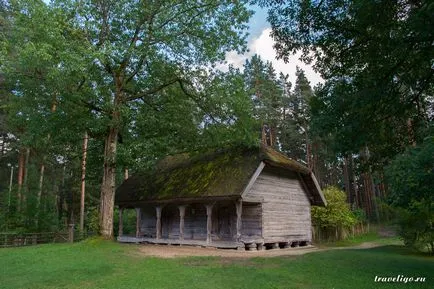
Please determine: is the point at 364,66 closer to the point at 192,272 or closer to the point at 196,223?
the point at 192,272

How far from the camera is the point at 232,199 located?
65.0ft

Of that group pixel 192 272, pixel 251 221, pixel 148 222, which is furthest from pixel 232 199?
pixel 148 222

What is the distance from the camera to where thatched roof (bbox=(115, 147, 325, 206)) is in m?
20.6

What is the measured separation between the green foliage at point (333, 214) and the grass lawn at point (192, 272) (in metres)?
15.7

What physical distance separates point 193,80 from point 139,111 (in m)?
3.73

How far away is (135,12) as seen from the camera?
19.9 m

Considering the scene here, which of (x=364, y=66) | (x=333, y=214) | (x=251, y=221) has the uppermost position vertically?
(x=364, y=66)

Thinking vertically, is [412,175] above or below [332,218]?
above

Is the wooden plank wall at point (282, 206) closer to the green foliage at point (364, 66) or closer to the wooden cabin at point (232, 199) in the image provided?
the wooden cabin at point (232, 199)

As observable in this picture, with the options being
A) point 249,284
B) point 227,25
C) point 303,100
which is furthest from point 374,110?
point 303,100

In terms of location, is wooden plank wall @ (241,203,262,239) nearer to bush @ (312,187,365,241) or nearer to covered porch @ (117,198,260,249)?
covered porch @ (117,198,260,249)

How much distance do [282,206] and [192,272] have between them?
12.9m

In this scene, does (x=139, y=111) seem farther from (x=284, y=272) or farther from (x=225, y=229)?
(x=284, y=272)

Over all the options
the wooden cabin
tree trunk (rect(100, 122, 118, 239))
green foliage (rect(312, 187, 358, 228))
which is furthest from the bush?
tree trunk (rect(100, 122, 118, 239))
